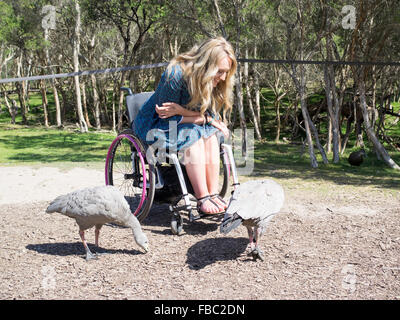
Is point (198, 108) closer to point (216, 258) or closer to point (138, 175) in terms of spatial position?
point (138, 175)

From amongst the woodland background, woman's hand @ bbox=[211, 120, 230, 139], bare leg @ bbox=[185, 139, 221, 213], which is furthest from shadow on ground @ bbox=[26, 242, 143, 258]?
the woodland background

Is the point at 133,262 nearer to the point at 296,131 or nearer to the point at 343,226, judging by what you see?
the point at 343,226

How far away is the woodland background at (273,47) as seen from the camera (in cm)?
962

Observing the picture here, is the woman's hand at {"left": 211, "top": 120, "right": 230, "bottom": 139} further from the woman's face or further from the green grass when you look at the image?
the green grass

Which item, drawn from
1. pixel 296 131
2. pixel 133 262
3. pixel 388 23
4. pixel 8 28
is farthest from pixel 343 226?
pixel 8 28

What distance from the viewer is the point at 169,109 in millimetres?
4156

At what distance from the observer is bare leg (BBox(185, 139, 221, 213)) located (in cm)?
408

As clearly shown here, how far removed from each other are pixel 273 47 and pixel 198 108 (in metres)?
12.3

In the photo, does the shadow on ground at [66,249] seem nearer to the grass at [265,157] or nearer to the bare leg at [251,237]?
the bare leg at [251,237]

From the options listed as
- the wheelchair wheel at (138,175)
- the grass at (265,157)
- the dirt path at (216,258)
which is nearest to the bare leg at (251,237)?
the dirt path at (216,258)

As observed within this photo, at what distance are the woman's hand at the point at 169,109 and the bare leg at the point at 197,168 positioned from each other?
339 mm

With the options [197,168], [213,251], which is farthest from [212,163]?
[213,251]

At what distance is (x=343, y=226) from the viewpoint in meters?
4.22

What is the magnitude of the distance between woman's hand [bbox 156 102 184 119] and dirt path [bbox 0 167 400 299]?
1088mm
